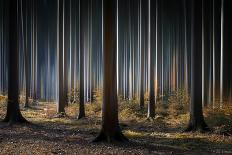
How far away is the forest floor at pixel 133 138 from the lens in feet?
37.5

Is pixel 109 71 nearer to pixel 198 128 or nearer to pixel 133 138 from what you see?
pixel 133 138

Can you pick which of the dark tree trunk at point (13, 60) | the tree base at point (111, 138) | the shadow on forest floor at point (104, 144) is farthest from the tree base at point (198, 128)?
the dark tree trunk at point (13, 60)

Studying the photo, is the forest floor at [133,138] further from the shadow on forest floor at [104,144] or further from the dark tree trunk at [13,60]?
the dark tree trunk at [13,60]

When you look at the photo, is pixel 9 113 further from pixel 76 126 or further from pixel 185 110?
pixel 185 110

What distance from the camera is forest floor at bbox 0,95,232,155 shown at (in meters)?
11.4

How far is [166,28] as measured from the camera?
147 ft

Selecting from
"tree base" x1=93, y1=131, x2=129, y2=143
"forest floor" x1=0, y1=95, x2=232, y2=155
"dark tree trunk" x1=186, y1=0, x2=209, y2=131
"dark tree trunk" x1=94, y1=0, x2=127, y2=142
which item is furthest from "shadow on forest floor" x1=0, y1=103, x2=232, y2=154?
"dark tree trunk" x1=186, y1=0, x2=209, y2=131

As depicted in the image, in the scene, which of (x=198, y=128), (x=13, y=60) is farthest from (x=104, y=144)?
(x=13, y=60)

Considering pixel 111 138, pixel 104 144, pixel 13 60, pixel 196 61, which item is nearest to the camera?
pixel 104 144

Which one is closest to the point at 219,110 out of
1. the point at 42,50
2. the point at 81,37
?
the point at 81,37

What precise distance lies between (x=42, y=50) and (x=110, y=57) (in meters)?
60.1

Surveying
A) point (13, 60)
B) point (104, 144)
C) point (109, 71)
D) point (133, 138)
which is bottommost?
point (133, 138)

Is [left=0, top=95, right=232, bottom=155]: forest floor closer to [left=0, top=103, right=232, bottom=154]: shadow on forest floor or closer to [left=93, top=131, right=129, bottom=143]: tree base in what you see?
[left=0, top=103, right=232, bottom=154]: shadow on forest floor

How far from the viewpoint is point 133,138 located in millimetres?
13984
